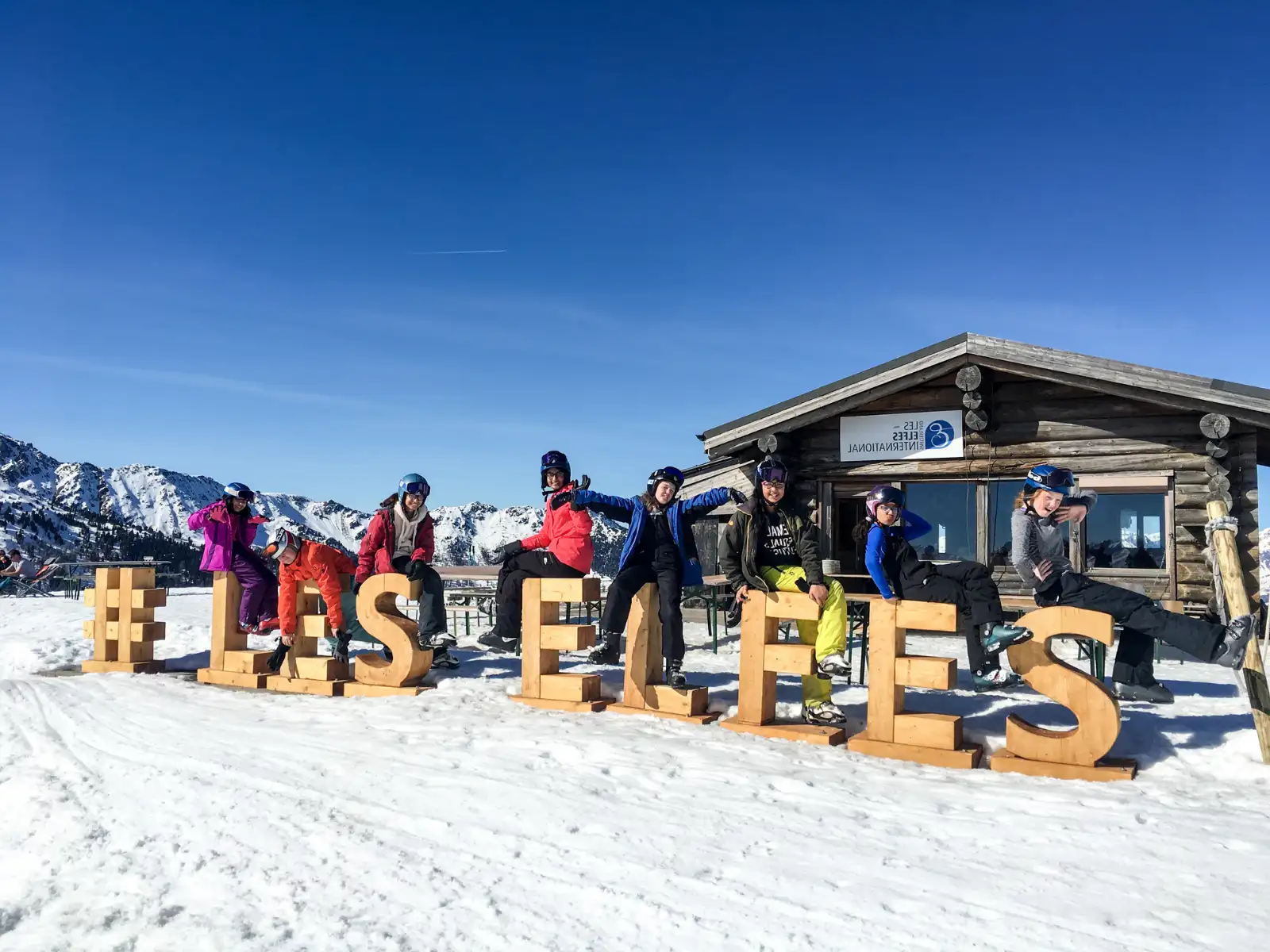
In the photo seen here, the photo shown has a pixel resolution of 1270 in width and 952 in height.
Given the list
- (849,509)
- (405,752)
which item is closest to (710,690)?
(405,752)

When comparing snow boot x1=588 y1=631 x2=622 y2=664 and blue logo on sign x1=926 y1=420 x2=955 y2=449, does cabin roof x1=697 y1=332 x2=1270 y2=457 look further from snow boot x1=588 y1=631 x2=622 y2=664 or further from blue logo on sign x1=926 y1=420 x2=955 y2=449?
snow boot x1=588 y1=631 x2=622 y2=664

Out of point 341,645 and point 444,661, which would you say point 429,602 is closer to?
point 444,661

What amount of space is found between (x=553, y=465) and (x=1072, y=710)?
14.0 feet

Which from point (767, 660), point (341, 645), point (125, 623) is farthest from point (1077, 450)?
point (125, 623)

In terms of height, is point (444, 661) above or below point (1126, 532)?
below

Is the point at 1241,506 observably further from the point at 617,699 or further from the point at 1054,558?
the point at 617,699

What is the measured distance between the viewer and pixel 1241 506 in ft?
35.0

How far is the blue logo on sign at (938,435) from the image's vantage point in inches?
480

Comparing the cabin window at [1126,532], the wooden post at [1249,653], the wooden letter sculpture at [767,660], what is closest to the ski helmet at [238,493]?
the wooden letter sculpture at [767,660]

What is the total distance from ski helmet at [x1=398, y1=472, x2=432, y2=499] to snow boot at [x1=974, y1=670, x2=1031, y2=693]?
4.78 m

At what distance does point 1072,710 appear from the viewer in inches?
216

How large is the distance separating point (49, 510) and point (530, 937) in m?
139

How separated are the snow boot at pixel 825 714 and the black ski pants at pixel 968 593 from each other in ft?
3.01

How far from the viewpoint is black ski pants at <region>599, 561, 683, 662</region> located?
6.98 meters
